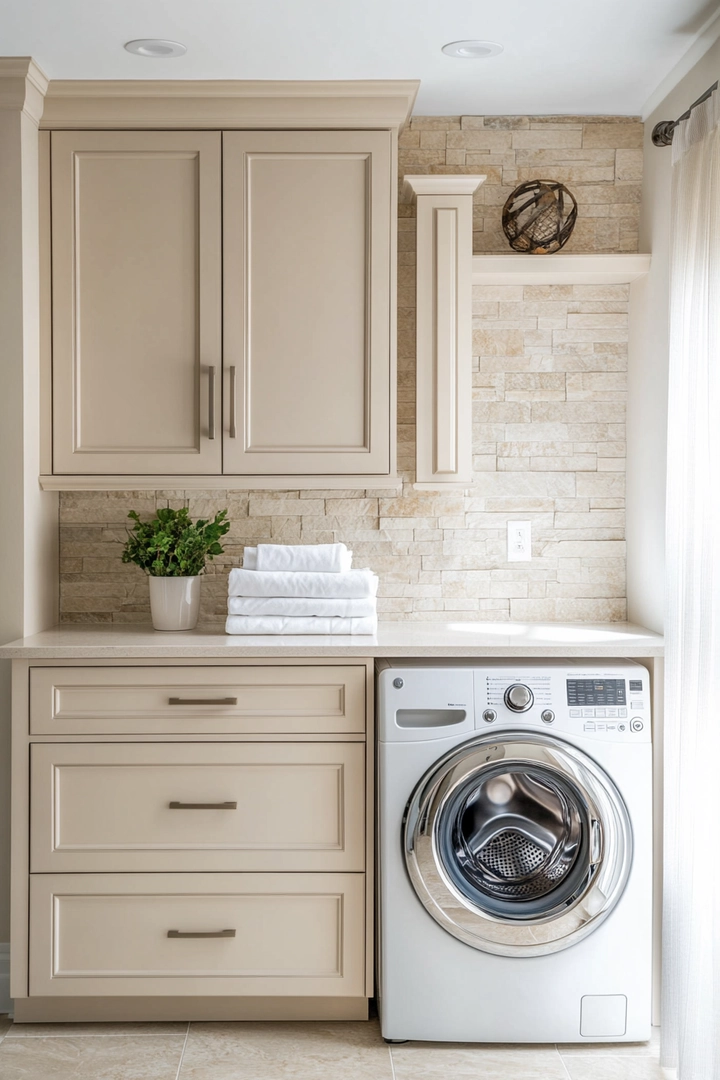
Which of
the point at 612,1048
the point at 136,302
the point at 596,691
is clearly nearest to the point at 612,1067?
the point at 612,1048

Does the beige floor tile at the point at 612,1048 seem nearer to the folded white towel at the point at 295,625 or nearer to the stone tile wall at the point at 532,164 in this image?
the folded white towel at the point at 295,625

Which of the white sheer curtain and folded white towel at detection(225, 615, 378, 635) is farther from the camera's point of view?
folded white towel at detection(225, 615, 378, 635)

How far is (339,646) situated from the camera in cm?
231

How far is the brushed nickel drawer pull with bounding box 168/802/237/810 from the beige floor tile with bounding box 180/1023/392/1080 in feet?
1.84

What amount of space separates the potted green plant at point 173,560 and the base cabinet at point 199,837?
0.98ft

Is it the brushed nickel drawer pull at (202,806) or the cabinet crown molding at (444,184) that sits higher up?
the cabinet crown molding at (444,184)

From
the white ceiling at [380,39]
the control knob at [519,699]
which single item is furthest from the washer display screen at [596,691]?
the white ceiling at [380,39]

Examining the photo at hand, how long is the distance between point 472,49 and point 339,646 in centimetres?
151

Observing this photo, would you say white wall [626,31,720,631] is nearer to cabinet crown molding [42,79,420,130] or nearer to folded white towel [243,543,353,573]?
cabinet crown molding [42,79,420,130]

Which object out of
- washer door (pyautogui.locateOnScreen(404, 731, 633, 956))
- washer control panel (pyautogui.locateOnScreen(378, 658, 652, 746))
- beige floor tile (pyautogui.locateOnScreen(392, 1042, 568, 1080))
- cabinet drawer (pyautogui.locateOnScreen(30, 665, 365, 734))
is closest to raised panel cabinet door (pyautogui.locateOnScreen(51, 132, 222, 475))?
cabinet drawer (pyautogui.locateOnScreen(30, 665, 365, 734))

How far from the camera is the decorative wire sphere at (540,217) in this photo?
2641mm

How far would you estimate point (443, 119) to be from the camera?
9.21 ft

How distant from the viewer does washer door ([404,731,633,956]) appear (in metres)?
2.24

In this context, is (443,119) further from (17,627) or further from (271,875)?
(271,875)
